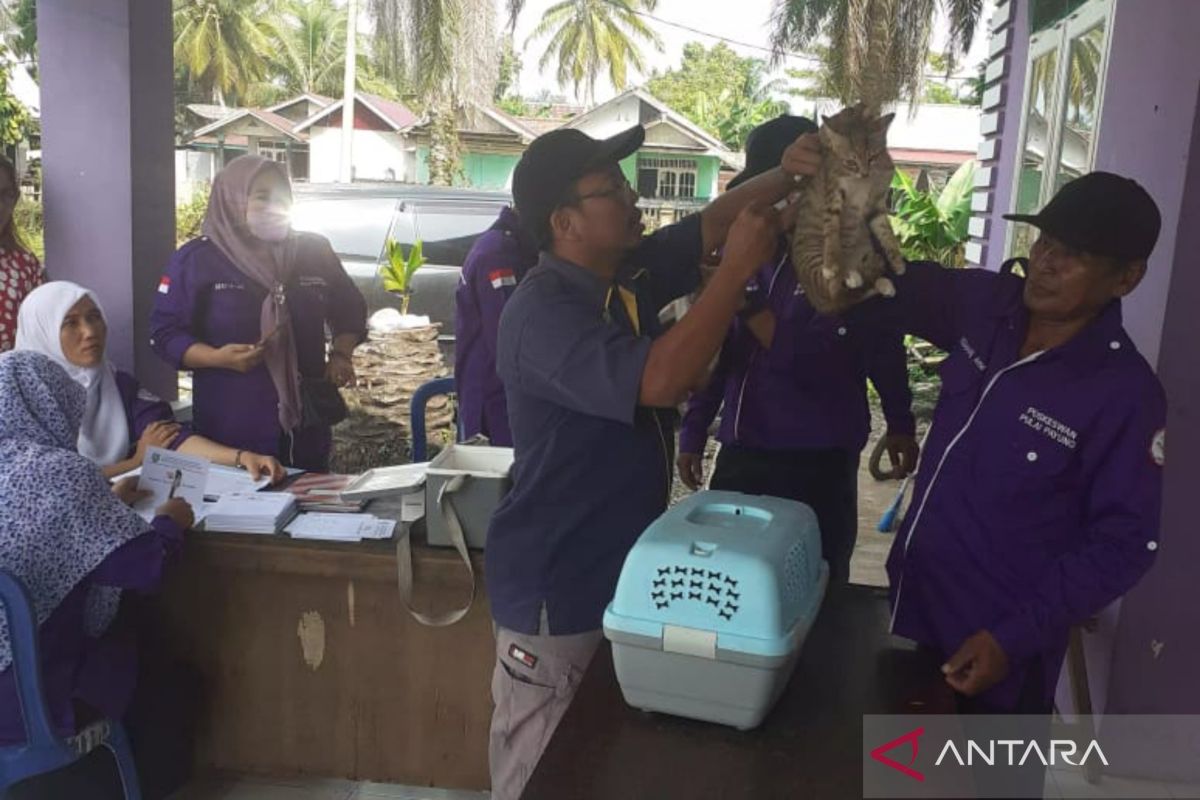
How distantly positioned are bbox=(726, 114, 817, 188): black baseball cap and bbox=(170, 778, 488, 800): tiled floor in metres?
1.90

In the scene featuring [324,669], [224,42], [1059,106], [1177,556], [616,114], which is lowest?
[324,669]

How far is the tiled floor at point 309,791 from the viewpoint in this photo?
2.87m

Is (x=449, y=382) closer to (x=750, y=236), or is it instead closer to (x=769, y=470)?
(x=769, y=470)

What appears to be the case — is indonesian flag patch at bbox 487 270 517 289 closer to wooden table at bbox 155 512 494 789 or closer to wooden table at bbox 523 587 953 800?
wooden table at bbox 155 512 494 789

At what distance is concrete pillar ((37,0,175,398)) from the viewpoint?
3756 millimetres

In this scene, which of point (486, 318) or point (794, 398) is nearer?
point (794, 398)

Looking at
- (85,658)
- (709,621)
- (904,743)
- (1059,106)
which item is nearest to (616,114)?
(1059,106)

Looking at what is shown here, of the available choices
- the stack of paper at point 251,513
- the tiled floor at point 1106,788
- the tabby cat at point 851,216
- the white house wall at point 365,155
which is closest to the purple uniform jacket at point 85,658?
the stack of paper at point 251,513

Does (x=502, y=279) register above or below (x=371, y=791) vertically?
above

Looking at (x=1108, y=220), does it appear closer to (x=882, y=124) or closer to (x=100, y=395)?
(x=882, y=124)

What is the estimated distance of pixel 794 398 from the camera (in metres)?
2.54

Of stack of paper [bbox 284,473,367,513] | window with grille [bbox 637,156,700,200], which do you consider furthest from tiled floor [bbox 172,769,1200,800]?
window with grille [bbox 637,156,700,200]

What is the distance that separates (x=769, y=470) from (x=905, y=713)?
116 cm

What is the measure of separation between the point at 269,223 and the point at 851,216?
2.32 meters
